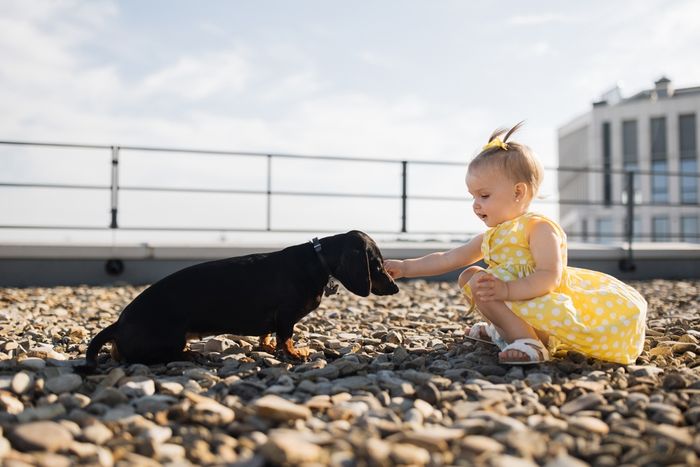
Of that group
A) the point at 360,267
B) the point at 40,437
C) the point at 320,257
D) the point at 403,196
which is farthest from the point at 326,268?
the point at 403,196

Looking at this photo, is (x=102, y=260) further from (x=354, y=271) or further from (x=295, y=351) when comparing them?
(x=354, y=271)

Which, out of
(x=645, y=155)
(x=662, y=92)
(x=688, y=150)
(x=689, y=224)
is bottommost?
(x=689, y=224)

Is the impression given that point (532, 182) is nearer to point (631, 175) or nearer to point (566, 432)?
point (566, 432)

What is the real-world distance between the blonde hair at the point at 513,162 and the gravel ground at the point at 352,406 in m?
0.79

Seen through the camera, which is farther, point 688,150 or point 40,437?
point 688,150

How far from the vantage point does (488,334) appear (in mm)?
3143

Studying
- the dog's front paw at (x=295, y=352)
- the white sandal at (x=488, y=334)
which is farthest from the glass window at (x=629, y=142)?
the dog's front paw at (x=295, y=352)

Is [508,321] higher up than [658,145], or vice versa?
[658,145]

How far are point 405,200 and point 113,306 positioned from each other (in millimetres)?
4053

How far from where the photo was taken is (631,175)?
9156 millimetres

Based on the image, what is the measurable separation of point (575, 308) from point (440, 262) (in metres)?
0.71

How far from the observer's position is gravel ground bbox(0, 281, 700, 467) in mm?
1608

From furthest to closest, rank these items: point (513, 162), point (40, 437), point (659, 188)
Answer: point (659, 188) < point (513, 162) < point (40, 437)

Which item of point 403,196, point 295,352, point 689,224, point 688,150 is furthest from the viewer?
point 688,150
